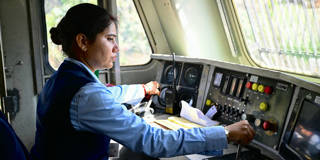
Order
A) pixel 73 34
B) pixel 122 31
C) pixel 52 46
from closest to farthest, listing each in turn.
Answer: pixel 73 34 → pixel 52 46 → pixel 122 31

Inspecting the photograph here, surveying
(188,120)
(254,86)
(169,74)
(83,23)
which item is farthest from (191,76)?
(83,23)

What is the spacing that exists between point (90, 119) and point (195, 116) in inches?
38.9

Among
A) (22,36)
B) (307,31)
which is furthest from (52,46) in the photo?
(307,31)

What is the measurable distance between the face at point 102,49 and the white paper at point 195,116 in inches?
32.6

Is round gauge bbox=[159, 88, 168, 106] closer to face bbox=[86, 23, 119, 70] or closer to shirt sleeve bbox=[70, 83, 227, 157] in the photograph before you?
face bbox=[86, 23, 119, 70]

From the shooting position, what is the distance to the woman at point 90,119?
108cm

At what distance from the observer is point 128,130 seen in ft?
3.58

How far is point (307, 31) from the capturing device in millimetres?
2199

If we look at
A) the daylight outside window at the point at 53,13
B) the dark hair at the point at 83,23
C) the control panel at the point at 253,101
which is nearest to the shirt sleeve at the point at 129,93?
the control panel at the point at 253,101

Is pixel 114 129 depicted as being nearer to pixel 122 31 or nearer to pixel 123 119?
pixel 123 119

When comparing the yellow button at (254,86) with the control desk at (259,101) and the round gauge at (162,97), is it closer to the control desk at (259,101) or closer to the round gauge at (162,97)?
the control desk at (259,101)

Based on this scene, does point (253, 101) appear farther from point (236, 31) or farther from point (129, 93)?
point (236, 31)

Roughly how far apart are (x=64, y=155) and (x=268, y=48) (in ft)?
6.88

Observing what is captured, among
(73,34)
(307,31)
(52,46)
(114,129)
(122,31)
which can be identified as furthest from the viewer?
(122,31)
